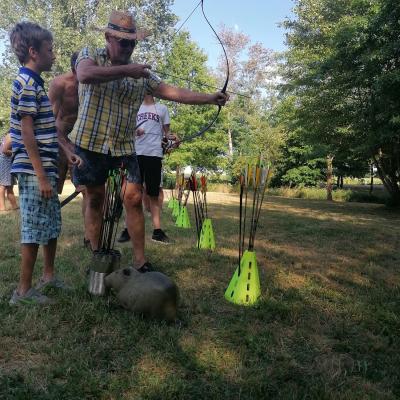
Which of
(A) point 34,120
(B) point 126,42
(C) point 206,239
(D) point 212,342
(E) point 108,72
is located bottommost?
(D) point 212,342

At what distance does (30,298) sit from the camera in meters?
2.74

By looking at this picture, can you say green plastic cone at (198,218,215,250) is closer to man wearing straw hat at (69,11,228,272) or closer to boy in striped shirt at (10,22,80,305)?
man wearing straw hat at (69,11,228,272)

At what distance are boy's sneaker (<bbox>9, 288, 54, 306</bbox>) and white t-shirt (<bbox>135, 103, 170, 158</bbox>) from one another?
2667 millimetres

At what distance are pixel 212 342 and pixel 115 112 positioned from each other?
5.92 feet

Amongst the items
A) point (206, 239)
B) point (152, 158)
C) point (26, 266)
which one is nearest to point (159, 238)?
point (206, 239)

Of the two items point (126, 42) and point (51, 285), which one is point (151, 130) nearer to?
point (126, 42)

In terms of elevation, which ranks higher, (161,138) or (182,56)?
(182,56)

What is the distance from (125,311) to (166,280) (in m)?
0.31

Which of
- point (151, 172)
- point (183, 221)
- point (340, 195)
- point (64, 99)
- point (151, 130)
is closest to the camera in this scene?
point (64, 99)

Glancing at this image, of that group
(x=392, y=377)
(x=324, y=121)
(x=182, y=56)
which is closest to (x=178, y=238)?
(x=392, y=377)

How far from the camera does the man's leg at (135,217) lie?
3451 millimetres

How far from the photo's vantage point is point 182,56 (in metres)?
24.2

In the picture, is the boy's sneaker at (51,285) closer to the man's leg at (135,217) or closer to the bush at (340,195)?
the man's leg at (135,217)

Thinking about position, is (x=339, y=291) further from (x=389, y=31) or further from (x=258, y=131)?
(x=258, y=131)
